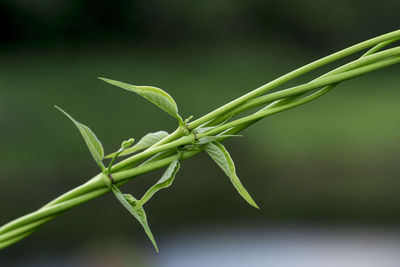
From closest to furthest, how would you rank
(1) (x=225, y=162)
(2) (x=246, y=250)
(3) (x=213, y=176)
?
(1) (x=225, y=162) < (2) (x=246, y=250) < (3) (x=213, y=176)

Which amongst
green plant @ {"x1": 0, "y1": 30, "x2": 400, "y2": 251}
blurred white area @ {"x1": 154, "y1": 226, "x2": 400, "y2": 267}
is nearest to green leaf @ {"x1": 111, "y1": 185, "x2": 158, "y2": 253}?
green plant @ {"x1": 0, "y1": 30, "x2": 400, "y2": 251}

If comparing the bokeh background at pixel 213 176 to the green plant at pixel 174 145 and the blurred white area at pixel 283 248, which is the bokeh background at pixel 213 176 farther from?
the green plant at pixel 174 145

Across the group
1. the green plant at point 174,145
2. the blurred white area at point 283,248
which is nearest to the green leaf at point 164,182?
the green plant at point 174,145

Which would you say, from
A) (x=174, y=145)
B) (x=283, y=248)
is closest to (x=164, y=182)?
(x=174, y=145)

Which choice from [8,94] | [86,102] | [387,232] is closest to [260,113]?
[387,232]

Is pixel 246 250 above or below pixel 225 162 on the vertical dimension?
below

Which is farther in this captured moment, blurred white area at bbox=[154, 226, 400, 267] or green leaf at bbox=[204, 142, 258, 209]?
blurred white area at bbox=[154, 226, 400, 267]

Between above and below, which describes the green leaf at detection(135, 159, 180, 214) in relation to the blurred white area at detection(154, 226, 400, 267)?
above

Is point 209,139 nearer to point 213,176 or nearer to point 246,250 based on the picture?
point 246,250

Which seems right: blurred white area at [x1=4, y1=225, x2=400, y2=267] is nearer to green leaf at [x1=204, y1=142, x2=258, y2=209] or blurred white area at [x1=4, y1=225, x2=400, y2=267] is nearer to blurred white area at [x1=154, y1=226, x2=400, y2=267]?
blurred white area at [x1=154, y1=226, x2=400, y2=267]
